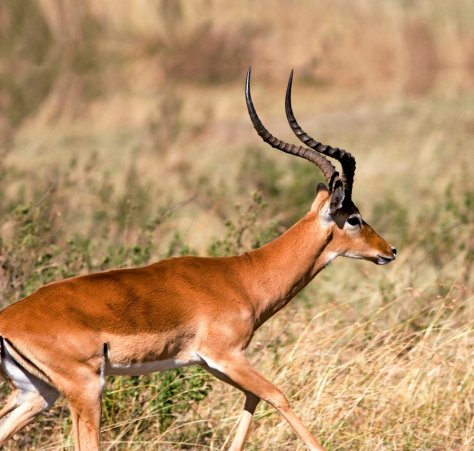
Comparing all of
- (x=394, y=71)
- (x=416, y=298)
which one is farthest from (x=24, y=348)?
(x=394, y=71)

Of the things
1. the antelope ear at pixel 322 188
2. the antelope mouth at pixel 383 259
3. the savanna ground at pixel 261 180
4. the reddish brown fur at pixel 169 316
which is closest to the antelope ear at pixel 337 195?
the reddish brown fur at pixel 169 316

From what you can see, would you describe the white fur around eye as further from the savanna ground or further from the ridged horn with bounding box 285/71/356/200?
the savanna ground

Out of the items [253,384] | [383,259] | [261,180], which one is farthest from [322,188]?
[261,180]

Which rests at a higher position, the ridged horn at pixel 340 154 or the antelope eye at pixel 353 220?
the ridged horn at pixel 340 154

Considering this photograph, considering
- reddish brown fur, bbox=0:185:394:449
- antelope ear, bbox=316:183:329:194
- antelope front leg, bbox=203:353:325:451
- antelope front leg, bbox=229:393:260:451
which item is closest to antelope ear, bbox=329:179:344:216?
reddish brown fur, bbox=0:185:394:449

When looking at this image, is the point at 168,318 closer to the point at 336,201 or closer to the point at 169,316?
the point at 169,316

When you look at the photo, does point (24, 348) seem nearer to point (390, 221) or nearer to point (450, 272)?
point (450, 272)

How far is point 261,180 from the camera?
46.1 feet

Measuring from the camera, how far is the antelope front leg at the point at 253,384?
19.2 ft

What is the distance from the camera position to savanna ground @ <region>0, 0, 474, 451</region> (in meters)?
6.71

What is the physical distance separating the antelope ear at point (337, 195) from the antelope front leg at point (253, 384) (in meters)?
1.08

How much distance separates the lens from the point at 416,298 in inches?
326

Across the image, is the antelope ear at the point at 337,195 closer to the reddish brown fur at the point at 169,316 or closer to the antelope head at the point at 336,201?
the antelope head at the point at 336,201

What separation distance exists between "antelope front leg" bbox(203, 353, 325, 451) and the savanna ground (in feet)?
1.67
